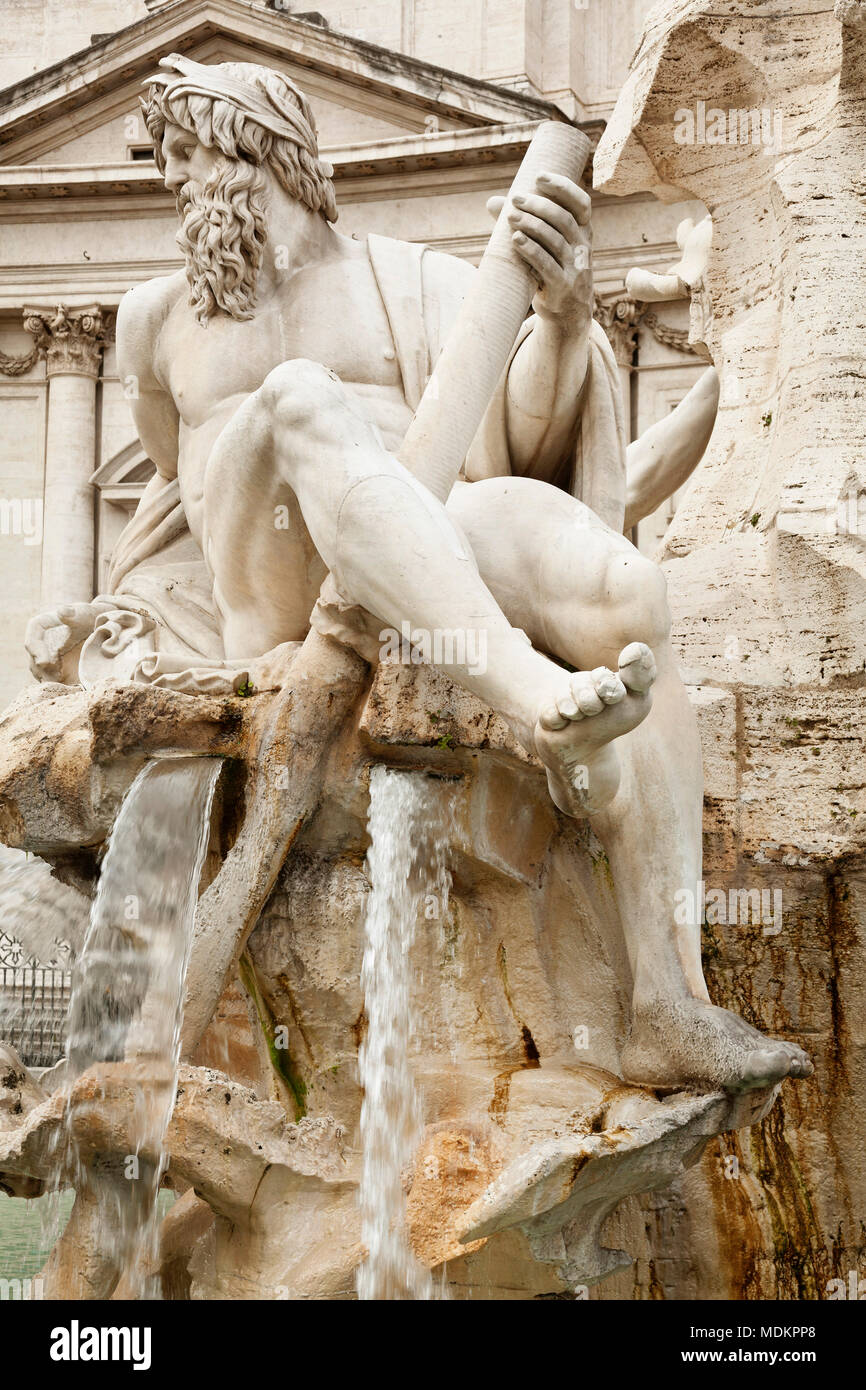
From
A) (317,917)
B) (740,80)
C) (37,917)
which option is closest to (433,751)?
(317,917)

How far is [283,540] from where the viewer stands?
3977 mm

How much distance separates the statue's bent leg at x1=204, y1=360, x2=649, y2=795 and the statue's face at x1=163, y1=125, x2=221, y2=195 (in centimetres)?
79

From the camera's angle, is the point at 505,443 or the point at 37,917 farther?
the point at 37,917

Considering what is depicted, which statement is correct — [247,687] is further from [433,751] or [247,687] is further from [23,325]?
[23,325]

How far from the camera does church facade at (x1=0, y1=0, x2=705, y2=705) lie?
1798 cm

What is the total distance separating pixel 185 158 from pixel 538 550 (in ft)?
4.58

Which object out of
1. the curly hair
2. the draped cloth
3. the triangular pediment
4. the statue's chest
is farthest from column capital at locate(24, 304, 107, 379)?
the statue's chest

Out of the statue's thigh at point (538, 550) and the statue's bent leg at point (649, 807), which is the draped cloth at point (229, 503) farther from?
the statue's bent leg at point (649, 807)

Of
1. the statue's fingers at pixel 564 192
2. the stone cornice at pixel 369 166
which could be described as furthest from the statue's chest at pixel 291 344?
the stone cornice at pixel 369 166

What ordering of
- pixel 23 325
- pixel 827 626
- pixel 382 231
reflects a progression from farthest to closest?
pixel 23 325 < pixel 382 231 < pixel 827 626

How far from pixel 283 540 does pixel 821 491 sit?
1.29 meters

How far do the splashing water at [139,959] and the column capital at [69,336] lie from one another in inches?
646

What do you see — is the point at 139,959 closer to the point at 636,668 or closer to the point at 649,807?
the point at 649,807

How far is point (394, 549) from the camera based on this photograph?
3461 mm
